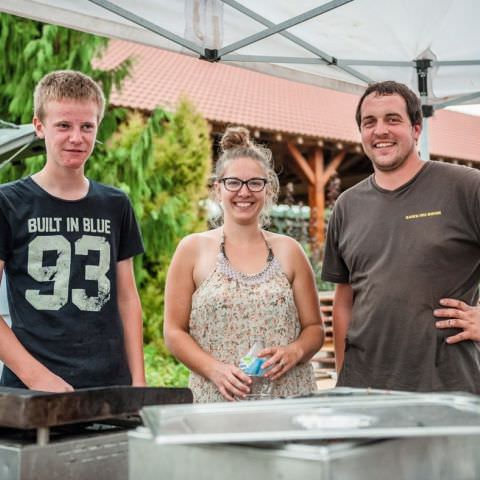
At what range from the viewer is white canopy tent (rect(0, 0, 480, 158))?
317 centimetres

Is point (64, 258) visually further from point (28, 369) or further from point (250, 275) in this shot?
point (250, 275)

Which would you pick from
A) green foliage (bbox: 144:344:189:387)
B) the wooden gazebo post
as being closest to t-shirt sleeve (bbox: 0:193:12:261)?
green foliage (bbox: 144:344:189:387)

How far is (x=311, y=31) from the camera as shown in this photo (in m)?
3.47

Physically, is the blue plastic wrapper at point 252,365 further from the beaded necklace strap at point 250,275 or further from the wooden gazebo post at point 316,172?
the wooden gazebo post at point 316,172

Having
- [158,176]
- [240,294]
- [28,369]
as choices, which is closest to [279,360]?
[240,294]

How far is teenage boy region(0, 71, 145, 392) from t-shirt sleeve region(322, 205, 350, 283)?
812mm

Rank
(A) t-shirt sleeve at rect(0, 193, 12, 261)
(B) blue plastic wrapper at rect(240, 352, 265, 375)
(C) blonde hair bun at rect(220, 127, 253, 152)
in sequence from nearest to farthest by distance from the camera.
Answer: (A) t-shirt sleeve at rect(0, 193, 12, 261)
(B) blue plastic wrapper at rect(240, 352, 265, 375)
(C) blonde hair bun at rect(220, 127, 253, 152)

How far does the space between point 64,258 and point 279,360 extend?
2.54ft

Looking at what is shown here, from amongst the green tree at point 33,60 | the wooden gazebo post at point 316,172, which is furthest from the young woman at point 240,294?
the wooden gazebo post at point 316,172

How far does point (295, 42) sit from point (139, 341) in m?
1.96

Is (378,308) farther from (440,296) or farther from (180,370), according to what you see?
(180,370)

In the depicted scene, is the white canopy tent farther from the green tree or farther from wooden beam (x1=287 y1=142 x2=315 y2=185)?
wooden beam (x1=287 y1=142 x2=315 y2=185)

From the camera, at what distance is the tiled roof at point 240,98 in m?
11.2

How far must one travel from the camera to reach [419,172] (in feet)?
7.73
